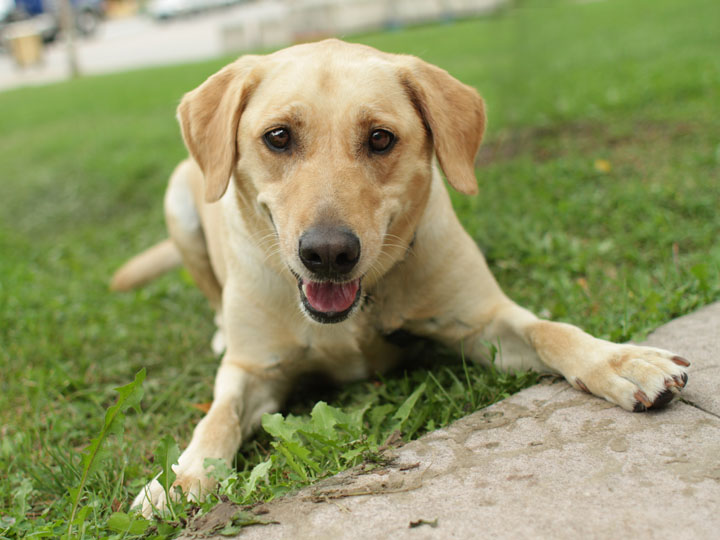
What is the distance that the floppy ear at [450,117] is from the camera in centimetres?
259

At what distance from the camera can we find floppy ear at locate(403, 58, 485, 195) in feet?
8.50

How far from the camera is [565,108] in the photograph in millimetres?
6492

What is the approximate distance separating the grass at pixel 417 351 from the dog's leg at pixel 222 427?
9 cm

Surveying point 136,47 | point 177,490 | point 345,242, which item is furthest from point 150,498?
point 136,47

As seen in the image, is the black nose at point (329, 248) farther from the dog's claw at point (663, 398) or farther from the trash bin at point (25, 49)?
the trash bin at point (25, 49)

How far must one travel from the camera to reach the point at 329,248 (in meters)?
2.19

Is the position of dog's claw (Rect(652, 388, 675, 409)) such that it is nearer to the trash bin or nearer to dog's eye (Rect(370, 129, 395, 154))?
dog's eye (Rect(370, 129, 395, 154))

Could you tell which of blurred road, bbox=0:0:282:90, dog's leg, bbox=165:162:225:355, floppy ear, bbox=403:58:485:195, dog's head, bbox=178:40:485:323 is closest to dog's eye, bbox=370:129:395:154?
dog's head, bbox=178:40:485:323

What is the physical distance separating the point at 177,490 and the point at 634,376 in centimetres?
143

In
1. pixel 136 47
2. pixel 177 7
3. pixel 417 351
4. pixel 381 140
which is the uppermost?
pixel 177 7

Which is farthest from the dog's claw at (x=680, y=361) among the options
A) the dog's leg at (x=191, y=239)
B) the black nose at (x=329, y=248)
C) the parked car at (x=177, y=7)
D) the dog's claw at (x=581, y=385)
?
the parked car at (x=177, y=7)

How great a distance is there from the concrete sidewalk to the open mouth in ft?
1.74

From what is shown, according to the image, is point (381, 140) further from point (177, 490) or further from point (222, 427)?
point (177, 490)

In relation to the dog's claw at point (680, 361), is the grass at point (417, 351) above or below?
below
